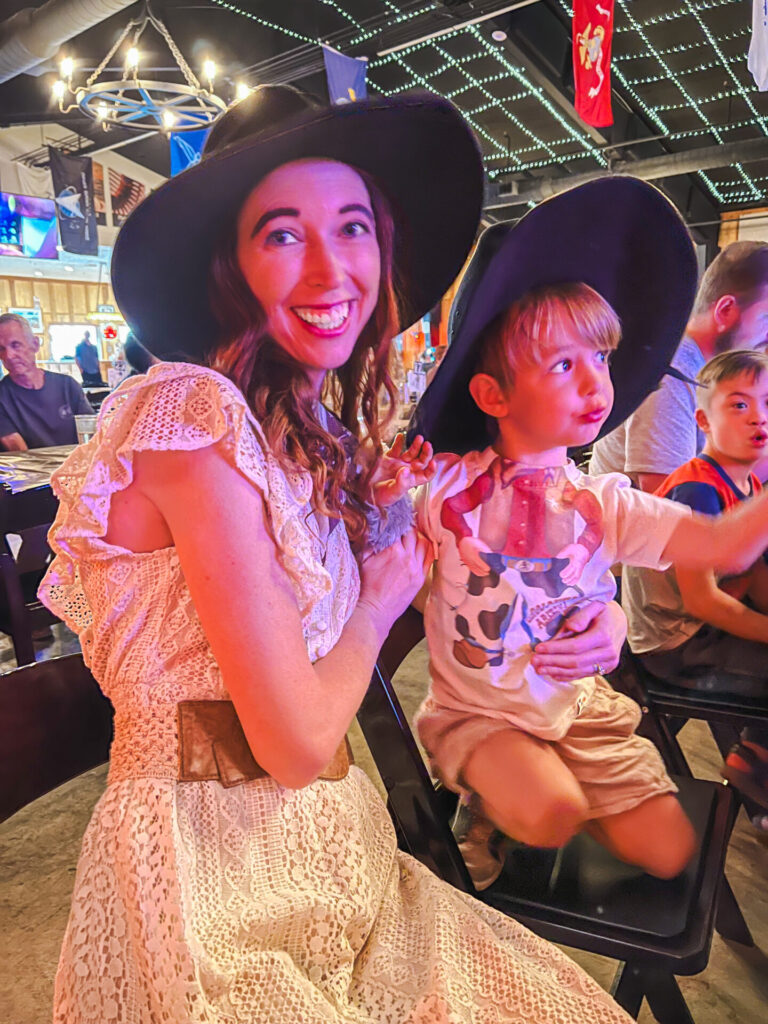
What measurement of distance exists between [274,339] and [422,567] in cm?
32

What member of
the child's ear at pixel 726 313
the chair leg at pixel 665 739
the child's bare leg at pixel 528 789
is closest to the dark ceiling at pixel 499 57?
the child's ear at pixel 726 313

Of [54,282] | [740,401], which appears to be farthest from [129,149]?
[740,401]

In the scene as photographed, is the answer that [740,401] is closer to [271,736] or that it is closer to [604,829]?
[604,829]

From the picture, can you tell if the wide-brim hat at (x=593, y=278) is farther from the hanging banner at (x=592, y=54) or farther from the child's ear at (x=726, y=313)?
the hanging banner at (x=592, y=54)

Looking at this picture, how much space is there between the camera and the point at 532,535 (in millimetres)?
821

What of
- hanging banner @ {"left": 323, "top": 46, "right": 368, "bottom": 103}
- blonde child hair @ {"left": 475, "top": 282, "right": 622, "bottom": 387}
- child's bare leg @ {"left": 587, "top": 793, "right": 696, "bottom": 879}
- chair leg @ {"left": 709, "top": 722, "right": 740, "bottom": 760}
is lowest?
chair leg @ {"left": 709, "top": 722, "right": 740, "bottom": 760}

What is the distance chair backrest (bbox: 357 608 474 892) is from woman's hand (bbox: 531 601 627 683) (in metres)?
0.21

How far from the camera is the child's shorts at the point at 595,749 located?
84cm

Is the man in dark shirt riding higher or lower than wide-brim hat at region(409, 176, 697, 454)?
lower

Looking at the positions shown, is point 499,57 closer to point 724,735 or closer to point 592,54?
point 592,54

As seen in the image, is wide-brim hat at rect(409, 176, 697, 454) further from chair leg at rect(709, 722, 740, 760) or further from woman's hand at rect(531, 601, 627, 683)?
chair leg at rect(709, 722, 740, 760)

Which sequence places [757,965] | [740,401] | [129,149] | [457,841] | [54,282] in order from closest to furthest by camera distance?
[457,841] → [740,401] → [757,965] → [129,149] → [54,282]

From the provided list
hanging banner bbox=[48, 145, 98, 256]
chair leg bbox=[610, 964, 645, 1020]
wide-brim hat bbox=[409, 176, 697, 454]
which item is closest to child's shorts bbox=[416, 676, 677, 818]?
chair leg bbox=[610, 964, 645, 1020]

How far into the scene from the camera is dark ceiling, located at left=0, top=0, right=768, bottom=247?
5.57 metres
